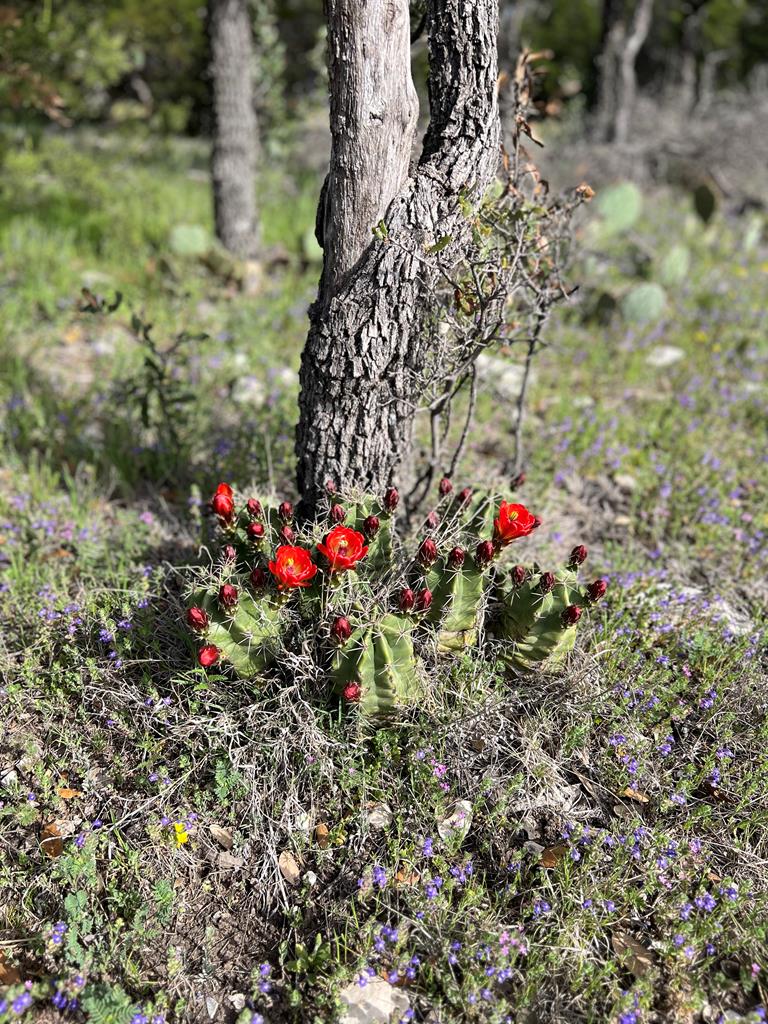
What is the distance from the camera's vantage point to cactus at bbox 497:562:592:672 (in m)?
2.33

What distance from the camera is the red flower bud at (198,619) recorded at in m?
2.12

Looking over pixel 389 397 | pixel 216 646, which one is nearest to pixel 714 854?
pixel 216 646

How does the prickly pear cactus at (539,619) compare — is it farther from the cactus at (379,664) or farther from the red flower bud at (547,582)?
the cactus at (379,664)

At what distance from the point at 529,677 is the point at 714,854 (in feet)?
2.39

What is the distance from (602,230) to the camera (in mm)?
6598

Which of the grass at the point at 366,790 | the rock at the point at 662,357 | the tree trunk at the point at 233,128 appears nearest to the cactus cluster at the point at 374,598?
the grass at the point at 366,790

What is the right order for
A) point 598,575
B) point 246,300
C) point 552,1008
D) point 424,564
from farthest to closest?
1. point 246,300
2. point 598,575
3. point 424,564
4. point 552,1008

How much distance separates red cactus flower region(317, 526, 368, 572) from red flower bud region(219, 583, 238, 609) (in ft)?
0.93

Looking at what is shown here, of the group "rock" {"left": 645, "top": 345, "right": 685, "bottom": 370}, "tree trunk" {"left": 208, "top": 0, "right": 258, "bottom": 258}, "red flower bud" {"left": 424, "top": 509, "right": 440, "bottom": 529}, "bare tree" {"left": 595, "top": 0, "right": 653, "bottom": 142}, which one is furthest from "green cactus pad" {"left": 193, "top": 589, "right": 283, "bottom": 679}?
"bare tree" {"left": 595, "top": 0, "right": 653, "bottom": 142}

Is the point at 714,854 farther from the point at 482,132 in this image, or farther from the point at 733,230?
the point at 733,230

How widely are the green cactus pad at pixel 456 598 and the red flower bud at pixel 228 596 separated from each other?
24.0 inches

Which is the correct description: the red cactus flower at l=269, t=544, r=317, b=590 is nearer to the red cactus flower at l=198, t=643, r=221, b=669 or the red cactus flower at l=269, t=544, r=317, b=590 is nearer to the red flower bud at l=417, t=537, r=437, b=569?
the red cactus flower at l=198, t=643, r=221, b=669

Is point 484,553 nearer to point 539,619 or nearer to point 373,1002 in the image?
point 539,619

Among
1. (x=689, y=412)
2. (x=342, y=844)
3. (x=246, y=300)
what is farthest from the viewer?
(x=246, y=300)
